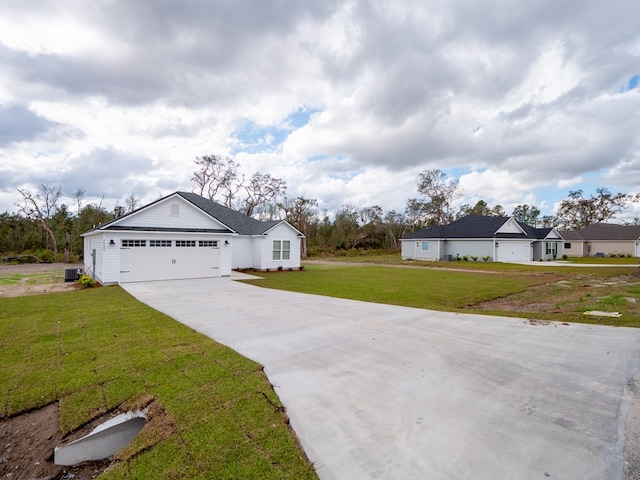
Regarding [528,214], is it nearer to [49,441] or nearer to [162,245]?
[162,245]

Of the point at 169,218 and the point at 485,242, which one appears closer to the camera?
the point at 169,218

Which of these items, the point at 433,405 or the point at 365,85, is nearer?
the point at 433,405

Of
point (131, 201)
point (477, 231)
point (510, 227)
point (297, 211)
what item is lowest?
point (477, 231)

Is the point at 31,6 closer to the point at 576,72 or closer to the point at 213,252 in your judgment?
the point at 213,252

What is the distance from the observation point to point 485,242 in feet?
101

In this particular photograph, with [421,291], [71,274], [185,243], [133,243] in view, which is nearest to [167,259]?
[185,243]

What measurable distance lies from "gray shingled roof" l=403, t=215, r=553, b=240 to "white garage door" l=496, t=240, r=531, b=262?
0.73 metres

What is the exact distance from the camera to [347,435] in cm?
309

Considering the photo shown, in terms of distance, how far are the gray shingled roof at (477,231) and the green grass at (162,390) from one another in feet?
102

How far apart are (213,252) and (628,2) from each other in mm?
19060

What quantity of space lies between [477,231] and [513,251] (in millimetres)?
4132

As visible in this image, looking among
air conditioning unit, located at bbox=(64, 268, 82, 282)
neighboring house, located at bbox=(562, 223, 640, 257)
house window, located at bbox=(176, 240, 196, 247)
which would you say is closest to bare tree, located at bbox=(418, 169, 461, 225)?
neighboring house, located at bbox=(562, 223, 640, 257)

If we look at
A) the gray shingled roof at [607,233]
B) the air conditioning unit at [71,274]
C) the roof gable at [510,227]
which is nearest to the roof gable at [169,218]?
the air conditioning unit at [71,274]

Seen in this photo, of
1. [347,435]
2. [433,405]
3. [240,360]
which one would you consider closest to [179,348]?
[240,360]
